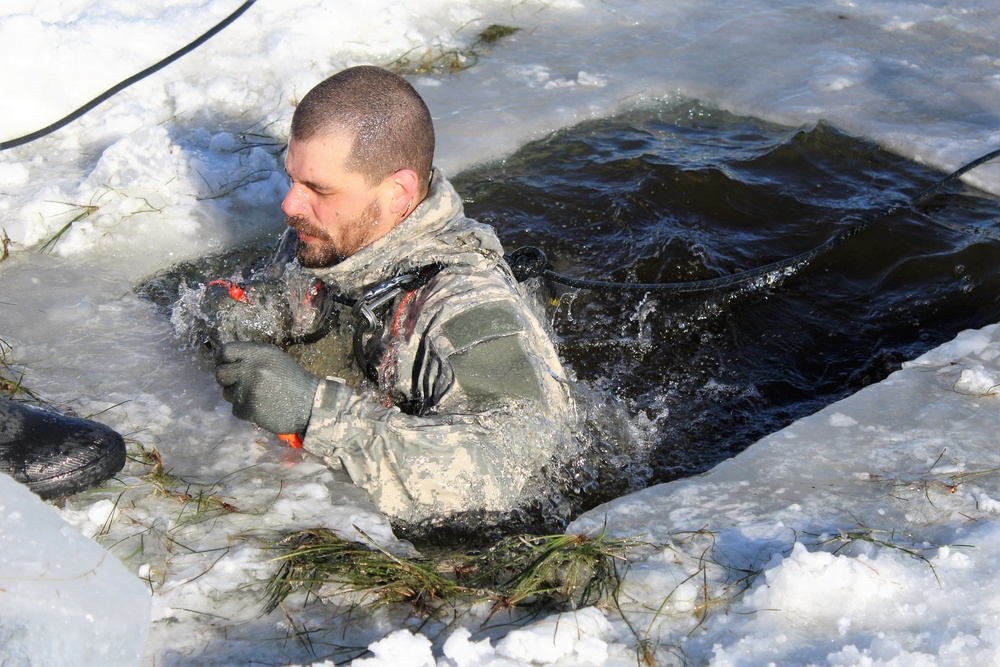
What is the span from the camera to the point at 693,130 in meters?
5.99

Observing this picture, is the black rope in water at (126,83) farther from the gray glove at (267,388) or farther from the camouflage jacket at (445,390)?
the gray glove at (267,388)

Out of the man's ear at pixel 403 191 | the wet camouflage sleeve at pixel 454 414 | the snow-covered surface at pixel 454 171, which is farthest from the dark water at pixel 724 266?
the man's ear at pixel 403 191

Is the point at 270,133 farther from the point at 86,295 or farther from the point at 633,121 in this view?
the point at 633,121

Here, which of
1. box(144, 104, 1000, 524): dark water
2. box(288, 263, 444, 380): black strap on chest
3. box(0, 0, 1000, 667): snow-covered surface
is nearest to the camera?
box(0, 0, 1000, 667): snow-covered surface

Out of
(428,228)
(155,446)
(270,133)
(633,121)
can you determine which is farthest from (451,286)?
(633,121)

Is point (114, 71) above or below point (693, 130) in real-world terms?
above

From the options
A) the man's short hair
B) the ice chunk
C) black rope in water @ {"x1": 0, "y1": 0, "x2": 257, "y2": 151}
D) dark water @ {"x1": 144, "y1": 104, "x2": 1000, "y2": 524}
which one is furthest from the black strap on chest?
black rope in water @ {"x1": 0, "y1": 0, "x2": 257, "y2": 151}

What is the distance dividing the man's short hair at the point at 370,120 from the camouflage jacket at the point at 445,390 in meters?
0.19

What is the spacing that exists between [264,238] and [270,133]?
80cm

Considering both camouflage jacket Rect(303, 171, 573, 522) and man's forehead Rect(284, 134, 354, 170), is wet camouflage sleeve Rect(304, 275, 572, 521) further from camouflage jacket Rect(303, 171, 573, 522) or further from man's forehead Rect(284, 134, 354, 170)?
man's forehead Rect(284, 134, 354, 170)

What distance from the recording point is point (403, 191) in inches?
131

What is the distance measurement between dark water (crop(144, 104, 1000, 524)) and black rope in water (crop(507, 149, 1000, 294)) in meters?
0.06

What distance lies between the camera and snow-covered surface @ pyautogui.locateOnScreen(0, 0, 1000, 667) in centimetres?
239

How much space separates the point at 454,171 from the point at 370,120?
220 cm
